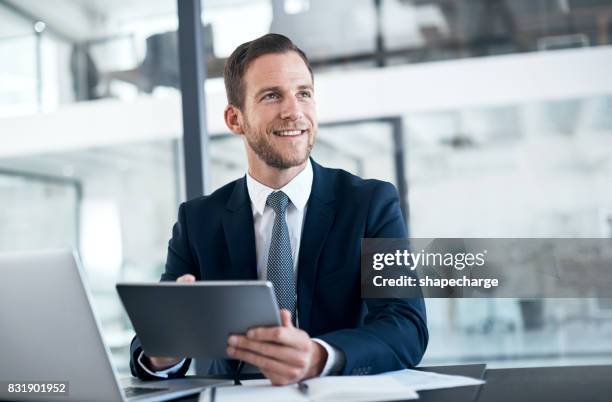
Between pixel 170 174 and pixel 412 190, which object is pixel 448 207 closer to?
pixel 412 190

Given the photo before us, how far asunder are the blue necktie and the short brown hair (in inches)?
17.4

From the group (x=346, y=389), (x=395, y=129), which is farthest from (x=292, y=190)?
(x=395, y=129)

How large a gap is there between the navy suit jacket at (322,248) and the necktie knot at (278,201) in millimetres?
67

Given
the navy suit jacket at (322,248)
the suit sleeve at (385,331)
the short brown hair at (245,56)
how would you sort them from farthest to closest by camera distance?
the short brown hair at (245,56) < the navy suit jacket at (322,248) < the suit sleeve at (385,331)

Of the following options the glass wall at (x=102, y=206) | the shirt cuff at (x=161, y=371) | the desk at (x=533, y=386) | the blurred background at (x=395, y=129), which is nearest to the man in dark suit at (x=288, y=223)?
the shirt cuff at (x=161, y=371)

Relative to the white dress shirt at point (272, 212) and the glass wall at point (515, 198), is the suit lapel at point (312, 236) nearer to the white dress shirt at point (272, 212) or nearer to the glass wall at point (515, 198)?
the white dress shirt at point (272, 212)

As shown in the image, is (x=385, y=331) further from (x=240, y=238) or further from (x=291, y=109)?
(x=291, y=109)

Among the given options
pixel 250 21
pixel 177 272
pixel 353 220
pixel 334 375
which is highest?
pixel 250 21

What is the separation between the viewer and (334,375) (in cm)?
137

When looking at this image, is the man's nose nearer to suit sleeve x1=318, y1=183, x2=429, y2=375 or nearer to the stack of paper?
suit sleeve x1=318, y1=183, x2=429, y2=375

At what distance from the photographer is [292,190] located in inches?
73.7

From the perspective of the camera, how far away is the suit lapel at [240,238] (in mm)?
1827

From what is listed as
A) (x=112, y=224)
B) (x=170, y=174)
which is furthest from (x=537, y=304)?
(x=112, y=224)

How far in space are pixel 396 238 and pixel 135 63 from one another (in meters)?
2.72
